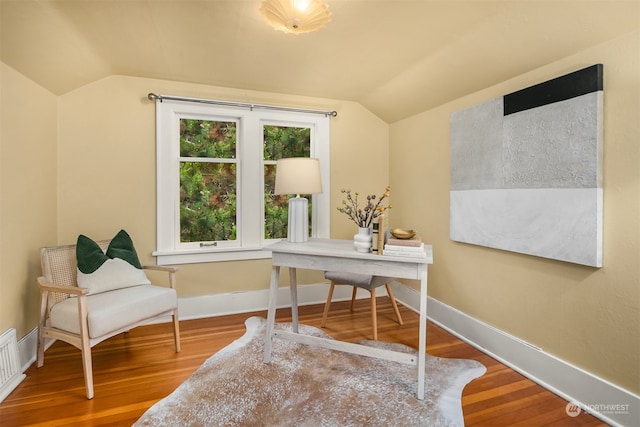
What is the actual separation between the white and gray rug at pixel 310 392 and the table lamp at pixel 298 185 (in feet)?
3.05

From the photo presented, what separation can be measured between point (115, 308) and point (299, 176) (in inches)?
60.9

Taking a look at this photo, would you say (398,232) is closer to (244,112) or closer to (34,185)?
(244,112)

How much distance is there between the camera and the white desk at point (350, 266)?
195cm

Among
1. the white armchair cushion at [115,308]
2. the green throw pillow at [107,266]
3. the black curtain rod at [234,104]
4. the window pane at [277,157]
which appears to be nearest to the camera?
the white armchair cushion at [115,308]

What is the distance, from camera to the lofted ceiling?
183 cm

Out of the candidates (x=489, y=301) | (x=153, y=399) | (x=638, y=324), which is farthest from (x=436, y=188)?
(x=153, y=399)

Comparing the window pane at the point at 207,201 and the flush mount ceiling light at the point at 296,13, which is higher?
the flush mount ceiling light at the point at 296,13

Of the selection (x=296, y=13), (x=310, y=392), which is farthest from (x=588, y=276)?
(x=296, y=13)

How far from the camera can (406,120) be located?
357 cm

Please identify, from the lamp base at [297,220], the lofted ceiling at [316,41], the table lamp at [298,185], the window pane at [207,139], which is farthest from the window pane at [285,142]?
the lamp base at [297,220]

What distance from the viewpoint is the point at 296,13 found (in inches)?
66.5

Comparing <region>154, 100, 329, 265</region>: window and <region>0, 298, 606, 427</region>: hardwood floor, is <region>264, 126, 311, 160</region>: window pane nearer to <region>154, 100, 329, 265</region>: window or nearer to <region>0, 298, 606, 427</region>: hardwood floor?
<region>154, 100, 329, 265</region>: window

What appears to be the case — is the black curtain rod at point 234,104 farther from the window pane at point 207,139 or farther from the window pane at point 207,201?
the window pane at point 207,201

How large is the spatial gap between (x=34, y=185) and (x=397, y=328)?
3151 millimetres
